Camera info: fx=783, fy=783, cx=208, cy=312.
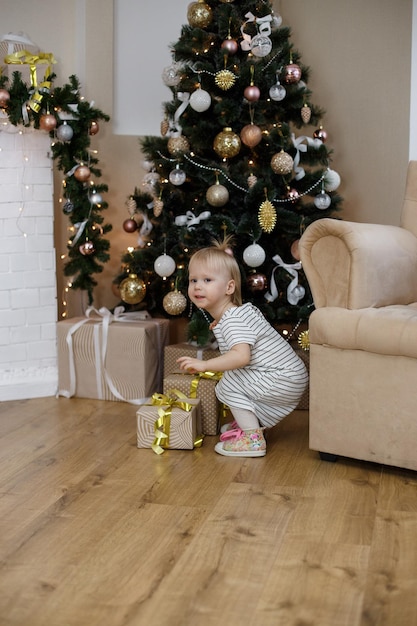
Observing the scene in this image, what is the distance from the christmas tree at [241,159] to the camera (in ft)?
9.88

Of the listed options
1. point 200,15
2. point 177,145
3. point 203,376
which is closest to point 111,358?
point 203,376

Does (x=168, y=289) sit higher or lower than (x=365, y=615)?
higher

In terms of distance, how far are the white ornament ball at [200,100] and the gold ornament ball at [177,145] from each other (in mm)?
148

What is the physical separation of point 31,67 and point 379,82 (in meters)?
1.54

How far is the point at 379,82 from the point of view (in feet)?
11.6

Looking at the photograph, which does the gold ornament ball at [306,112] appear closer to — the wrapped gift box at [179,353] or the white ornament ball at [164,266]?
the white ornament ball at [164,266]

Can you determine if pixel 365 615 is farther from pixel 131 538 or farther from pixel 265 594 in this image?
pixel 131 538

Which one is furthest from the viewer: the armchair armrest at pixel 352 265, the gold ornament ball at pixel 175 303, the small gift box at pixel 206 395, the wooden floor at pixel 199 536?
the gold ornament ball at pixel 175 303

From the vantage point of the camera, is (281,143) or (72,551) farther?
(281,143)

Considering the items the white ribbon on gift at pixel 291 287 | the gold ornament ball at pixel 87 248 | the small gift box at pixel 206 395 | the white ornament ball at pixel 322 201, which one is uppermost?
the white ornament ball at pixel 322 201

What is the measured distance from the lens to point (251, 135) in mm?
2988

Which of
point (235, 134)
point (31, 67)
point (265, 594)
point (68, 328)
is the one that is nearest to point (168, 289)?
point (68, 328)

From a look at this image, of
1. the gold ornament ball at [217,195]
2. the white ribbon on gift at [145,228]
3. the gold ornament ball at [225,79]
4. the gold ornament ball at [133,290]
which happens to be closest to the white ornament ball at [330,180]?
the gold ornament ball at [217,195]

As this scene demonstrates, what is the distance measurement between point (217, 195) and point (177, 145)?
29cm
